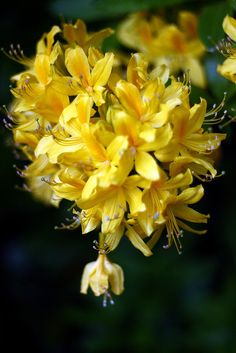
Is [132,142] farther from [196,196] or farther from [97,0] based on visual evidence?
[97,0]

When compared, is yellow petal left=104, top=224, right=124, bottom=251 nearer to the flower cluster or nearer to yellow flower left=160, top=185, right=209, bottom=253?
yellow flower left=160, top=185, right=209, bottom=253

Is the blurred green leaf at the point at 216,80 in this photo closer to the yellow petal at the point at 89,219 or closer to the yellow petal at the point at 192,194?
the yellow petal at the point at 192,194

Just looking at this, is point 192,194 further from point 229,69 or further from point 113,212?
point 229,69

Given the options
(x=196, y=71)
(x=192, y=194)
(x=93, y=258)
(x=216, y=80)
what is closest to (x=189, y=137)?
(x=192, y=194)

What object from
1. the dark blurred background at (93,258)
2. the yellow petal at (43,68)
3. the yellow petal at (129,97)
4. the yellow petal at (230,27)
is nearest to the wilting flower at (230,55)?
the yellow petal at (230,27)

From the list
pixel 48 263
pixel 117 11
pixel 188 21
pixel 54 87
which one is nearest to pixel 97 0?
pixel 117 11
